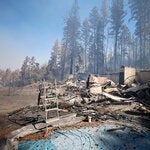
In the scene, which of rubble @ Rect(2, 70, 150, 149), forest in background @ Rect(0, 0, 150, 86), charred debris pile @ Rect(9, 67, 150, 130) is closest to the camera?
rubble @ Rect(2, 70, 150, 149)

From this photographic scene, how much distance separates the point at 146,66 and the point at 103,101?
1007 inches

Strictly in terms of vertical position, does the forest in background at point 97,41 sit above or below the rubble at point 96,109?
above

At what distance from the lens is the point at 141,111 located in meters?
10.3

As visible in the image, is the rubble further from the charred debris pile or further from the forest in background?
the forest in background

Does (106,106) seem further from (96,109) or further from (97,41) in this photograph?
(97,41)

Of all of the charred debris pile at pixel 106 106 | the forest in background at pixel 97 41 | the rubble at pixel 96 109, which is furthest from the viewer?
the forest in background at pixel 97 41

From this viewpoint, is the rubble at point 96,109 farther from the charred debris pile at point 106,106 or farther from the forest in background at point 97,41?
the forest in background at point 97,41

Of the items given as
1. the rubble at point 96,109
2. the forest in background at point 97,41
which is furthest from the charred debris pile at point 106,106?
the forest in background at point 97,41

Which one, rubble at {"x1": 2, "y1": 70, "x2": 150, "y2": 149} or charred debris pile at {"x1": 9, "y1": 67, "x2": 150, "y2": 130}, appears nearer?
rubble at {"x1": 2, "y1": 70, "x2": 150, "y2": 149}

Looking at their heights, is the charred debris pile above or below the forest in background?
below

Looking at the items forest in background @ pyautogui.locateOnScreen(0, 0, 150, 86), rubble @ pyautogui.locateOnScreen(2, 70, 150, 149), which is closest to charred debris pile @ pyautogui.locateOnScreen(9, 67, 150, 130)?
rubble @ pyautogui.locateOnScreen(2, 70, 150, 149)

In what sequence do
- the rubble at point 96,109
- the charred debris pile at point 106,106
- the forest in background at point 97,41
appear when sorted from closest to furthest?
the rubble at point 96,109, the charred debris pile at point 106,106, the forest in background at point 97,41

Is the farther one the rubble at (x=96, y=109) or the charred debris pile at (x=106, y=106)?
the charred debris pile at (x=106, y=106)

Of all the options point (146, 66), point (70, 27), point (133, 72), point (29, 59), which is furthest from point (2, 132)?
point (29, 59)
